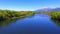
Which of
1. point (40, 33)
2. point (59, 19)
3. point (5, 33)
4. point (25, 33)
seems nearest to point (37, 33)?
point (40, 33)

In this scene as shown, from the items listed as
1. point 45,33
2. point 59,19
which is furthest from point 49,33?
point 59,19

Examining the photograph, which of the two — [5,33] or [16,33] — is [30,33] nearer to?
[16,33]

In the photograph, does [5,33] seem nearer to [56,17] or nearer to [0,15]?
[0,15]

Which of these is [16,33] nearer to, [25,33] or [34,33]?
[25,33]

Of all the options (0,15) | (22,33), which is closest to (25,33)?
(22,33)

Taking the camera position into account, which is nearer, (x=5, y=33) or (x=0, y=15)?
(x=5, y=33)

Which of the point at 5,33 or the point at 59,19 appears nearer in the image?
the point at 5,33

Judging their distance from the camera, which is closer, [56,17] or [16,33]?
[16,33]
